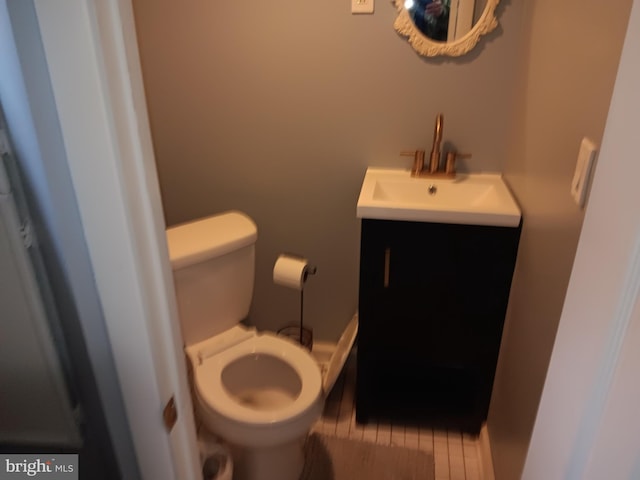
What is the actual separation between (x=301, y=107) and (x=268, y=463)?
1216mm

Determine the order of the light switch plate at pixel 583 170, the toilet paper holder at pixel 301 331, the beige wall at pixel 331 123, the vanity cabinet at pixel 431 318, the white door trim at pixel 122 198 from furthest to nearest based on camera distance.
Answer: the toilet paper holder at pixel 301 331 < the vanity cabinet at pixel 431 318 < the beige wall at pixel 331 123 < the light switch plate at pixel 583 170 < the white door trim at pixel 122 198

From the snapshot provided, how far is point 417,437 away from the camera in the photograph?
73.3 inches

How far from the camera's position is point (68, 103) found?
507 mm

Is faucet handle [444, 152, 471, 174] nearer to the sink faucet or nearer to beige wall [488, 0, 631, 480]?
the sink faucet

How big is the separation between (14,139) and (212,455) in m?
1.18

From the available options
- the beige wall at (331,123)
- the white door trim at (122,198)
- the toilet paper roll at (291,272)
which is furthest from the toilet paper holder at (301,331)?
the white door trim at (122,198)

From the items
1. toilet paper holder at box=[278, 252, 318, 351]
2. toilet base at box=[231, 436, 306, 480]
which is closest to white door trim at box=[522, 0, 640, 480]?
toilet base at box=[231, 436, 306, 480]

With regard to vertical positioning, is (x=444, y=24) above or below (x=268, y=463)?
above

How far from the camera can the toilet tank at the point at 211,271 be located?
157 cm

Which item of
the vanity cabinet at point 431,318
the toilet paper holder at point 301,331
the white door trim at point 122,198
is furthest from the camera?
the toilet paper holder at point 301,331

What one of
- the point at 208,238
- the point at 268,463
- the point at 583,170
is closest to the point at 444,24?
the point at 583,170

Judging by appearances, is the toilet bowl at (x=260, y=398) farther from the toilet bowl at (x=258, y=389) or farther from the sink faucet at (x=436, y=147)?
the sink faucet at (x=436, y=147)

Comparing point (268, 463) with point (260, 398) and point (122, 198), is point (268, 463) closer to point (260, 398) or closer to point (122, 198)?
point (260, 398)

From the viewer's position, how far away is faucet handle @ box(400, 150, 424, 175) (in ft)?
5.72
